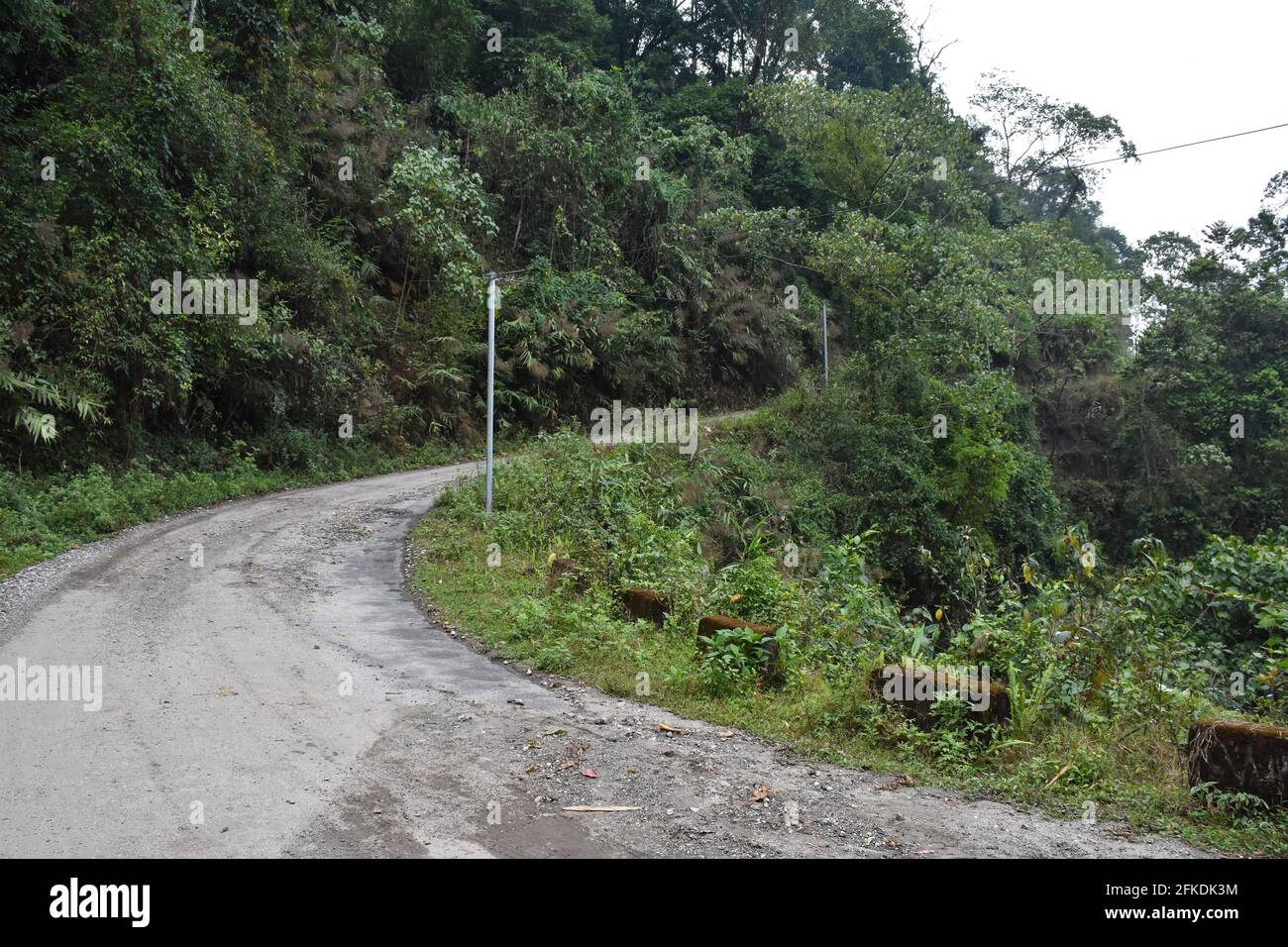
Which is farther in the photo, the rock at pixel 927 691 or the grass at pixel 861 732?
the rock at pixel 927 691

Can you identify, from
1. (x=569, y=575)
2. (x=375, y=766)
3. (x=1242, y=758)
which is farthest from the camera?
(x=569, y=575)

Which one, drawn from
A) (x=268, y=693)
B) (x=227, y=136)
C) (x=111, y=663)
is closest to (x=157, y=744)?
Answer: (x=268, y=693)

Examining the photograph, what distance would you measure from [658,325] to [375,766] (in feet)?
78.9

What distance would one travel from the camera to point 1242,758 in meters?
4.93

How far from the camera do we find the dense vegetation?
1088cm

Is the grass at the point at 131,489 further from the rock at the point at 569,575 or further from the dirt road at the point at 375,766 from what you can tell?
the rock at the point at 569,575

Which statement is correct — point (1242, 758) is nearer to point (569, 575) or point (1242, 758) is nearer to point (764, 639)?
point (764, 639)

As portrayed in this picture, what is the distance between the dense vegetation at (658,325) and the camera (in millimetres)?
10883

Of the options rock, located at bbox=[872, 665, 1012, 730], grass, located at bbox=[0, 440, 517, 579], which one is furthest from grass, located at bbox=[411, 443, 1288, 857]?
grass, located at bbox=[0, 440, 517, 579]

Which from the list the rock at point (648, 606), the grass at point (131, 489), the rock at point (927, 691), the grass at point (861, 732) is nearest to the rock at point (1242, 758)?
the grass at point (861, 732)

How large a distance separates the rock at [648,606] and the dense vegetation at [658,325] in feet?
1.50

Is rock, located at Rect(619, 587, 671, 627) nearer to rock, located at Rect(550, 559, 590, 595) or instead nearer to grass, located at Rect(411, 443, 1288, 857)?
grass, located at Rect(411, 443, 1288, 857)

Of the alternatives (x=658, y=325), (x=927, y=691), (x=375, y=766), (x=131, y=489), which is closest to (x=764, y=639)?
(x=927, y=691)

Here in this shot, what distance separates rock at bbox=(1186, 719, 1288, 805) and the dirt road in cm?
62
